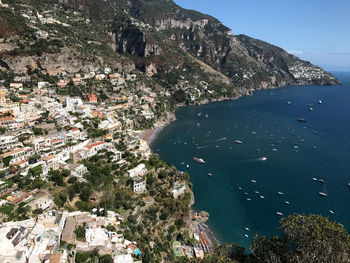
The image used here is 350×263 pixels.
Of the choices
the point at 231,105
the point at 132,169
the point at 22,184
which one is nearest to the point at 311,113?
the point at 231,105

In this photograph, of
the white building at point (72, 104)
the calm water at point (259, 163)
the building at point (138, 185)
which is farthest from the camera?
the white building at point (72, 104)

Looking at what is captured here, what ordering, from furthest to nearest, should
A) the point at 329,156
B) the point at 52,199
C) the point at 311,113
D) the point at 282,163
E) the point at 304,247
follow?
the point at 311,113, the point at 329,156, the point at 282,163, the point at 52,199, the point at 304,247

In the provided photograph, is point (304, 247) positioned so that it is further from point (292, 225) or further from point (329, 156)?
point (329, 156)

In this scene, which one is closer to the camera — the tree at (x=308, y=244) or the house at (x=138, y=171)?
the tree at (x=308, y=244)

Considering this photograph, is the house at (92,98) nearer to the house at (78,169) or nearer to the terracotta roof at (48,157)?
the terracotta roof at (48,157)

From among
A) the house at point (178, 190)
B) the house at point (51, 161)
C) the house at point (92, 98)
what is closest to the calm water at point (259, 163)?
the house at point (178, 190)

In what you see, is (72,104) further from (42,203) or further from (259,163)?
(259,163)
